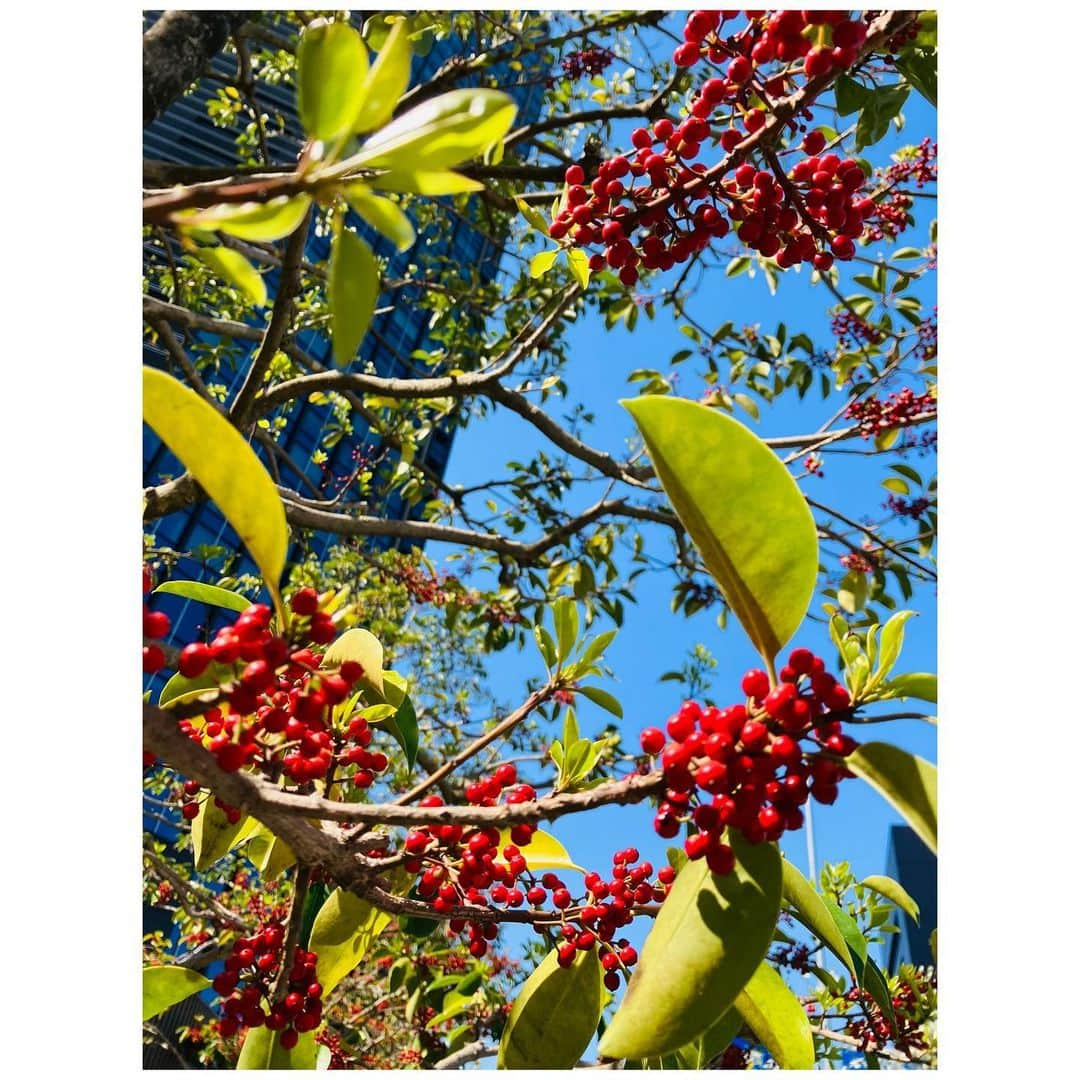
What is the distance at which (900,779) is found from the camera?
903 millimetres

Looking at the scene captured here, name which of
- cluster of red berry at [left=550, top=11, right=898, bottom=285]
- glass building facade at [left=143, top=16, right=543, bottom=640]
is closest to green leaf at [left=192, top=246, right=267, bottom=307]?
cluster of red berry at [left=550, top=11, right=898, bottom=285]

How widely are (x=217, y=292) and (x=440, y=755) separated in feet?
14.6

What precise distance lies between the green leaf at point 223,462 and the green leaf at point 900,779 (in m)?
0.71

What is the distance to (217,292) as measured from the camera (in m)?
5.79

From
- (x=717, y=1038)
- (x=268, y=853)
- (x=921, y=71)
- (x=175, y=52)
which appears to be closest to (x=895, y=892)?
(x=717, y=1038)

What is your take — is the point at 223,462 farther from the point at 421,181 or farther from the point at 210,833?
the point at 210,833

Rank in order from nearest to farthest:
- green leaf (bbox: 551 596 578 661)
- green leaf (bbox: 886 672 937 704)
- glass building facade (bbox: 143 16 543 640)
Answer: green leaf (bbox: 886 672 937 704) < green leaf (bbox: 551 596 578 661) < glass building facade (bbox: 143 16 543 640)

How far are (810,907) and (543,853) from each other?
22.8 inches

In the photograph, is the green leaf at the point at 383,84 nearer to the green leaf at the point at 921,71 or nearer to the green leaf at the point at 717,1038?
the green leaf at the point at 921,71

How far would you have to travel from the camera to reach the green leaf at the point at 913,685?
1.05 metres

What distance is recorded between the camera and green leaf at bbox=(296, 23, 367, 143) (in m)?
0.79

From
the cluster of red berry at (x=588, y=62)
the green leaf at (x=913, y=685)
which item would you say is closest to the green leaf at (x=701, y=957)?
the green leaf at (x=913, y=685)

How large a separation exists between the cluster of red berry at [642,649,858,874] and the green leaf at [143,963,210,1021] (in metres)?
1.07

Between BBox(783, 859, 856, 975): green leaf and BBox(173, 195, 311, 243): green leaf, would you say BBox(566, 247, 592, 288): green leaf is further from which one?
BBox(783, 859, 856, 975): green leaf
